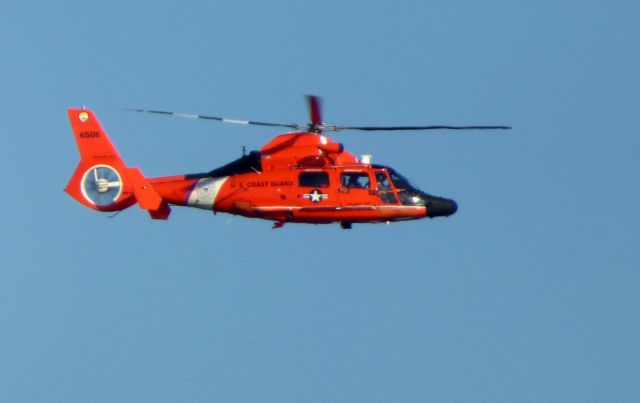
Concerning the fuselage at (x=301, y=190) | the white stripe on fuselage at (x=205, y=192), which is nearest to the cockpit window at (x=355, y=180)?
the fuselage at (x=301, y=190)

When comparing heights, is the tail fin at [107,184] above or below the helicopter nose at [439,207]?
above

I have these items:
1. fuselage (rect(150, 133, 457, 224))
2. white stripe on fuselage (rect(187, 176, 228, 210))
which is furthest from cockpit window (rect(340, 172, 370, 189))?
white stripe on fuselage (rect(187, 176, 228, 210))

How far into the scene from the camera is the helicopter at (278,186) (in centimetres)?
2930

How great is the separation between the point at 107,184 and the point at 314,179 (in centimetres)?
A: 525

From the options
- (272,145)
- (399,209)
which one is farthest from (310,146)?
(399,209)

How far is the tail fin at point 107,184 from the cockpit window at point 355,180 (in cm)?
456

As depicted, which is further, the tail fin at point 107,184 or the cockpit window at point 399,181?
the cockpit window at point 399,181

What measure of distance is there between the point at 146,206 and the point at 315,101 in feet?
16.3

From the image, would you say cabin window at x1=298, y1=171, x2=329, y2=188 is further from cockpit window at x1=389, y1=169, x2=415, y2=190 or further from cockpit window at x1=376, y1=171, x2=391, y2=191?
cockpit window at x1=389, y1=169, x2=415, y2=190

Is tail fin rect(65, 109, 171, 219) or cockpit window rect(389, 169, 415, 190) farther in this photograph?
cockpit window rect(389, 169, 415, 190)

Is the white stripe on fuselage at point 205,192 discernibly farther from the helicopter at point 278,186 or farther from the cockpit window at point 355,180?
the cockpit window at point 355,180

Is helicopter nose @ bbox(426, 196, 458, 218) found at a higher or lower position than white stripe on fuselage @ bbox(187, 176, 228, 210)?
lower

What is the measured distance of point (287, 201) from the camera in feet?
96.1

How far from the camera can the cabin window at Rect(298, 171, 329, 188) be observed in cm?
2941
